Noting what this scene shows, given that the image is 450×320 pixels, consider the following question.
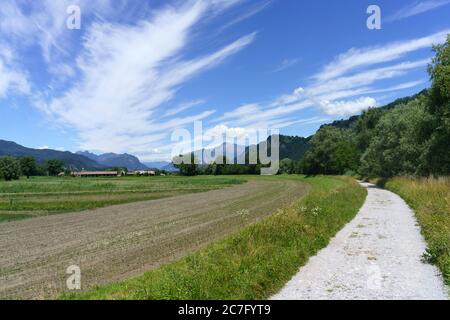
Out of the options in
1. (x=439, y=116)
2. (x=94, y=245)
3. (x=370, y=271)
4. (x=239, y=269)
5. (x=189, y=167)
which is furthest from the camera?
(x=189, y=167)

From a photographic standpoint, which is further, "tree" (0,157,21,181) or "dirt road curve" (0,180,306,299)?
"tree" (0,157,21,181)

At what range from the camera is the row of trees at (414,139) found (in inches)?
1252

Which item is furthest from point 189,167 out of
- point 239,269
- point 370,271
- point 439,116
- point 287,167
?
point 370,271

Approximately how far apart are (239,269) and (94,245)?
30.7 feet

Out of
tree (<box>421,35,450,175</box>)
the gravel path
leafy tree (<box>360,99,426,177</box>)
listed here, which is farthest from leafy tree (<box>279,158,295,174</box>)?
the gravel path

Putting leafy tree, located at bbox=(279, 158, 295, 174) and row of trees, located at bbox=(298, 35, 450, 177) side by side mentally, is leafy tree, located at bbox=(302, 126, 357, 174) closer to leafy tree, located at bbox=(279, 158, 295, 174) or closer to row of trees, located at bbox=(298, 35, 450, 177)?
row of trees, located at bbox=(298, 35, 450, 177)

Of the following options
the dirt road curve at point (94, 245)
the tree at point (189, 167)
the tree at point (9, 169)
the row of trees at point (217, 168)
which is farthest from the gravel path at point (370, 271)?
the tree at point (9, 169)

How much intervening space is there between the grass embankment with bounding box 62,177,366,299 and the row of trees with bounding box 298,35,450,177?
2231cm

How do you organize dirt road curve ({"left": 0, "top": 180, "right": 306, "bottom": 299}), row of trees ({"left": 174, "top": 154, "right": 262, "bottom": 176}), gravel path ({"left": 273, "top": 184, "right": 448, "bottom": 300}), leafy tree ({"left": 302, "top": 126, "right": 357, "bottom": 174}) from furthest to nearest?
row of trees ({"left": 174, "top": 154, "right": 262, "bottom": 176}), leafy tree ({"left": 302, "top": 126, "right": 357, "bottom": 174}), dirt road curve ({"left": 0, "top": 180, "right": 306, "bottom": 299}), gravel path ({"left": 273, "top": 184, "right": 448, "bottom": 300})

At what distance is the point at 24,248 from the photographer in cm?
1739

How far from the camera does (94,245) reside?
17281mm

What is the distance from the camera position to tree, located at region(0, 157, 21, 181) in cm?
16225

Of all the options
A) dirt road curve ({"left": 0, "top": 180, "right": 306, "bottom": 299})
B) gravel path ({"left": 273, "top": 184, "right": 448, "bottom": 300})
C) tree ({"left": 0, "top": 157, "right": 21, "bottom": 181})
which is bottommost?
dirt road curve ({"left": 0, "top": 180, "right": 306, "bottom": 299})

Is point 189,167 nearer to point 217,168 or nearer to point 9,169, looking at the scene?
point 217,168
